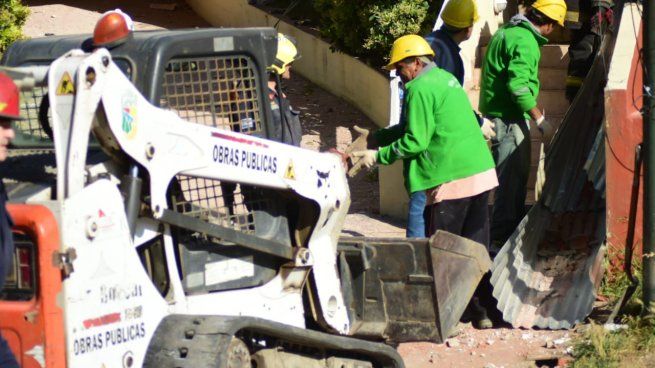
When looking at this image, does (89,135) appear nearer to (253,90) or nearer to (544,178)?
(253,90)

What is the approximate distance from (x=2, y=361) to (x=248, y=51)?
1932mm

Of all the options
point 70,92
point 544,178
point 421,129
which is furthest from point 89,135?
point 544,178

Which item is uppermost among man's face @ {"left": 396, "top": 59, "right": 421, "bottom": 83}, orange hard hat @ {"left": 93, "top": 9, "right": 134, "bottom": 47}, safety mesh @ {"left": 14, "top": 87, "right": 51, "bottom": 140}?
orange hard hat @ {"left": 93, "top": 9, "right": 134, "bottom": 47}

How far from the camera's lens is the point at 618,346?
661 cm

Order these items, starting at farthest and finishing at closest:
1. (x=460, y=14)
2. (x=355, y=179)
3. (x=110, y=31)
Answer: (x=355, y=179) < (x=460, y=14) < (x=110, y=31)

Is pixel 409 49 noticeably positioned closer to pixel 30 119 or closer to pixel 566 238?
pixel 566 238

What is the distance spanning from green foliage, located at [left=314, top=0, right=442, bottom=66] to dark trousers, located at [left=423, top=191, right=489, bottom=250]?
3.34m

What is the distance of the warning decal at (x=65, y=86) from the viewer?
428 centimetres

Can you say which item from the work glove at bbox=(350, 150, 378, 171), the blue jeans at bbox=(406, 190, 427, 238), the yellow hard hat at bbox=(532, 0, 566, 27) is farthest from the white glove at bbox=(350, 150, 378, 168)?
the yellow hard hat at bbox=(532, 0, 566, 27)

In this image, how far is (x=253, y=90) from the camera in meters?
5.19

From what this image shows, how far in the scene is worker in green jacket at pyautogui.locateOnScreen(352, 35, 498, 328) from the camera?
266 inches

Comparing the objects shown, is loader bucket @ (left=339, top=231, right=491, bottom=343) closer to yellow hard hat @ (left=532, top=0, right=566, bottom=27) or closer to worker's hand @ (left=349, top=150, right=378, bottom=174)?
worker's hand @ (left=349, top=150, right=378, bottom=174)

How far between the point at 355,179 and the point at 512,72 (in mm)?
3213

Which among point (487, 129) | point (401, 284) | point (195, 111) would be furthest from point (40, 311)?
point (487, 129)
